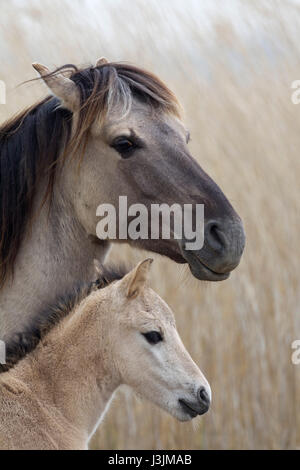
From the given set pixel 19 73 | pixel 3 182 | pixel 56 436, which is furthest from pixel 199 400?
pixel 19 73

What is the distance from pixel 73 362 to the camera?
214 centimetres

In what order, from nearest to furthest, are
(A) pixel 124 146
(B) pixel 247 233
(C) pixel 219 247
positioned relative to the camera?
1. (C) pixel 219 247
2. (A) pixel 124 146
3. (B) pixel 247 233

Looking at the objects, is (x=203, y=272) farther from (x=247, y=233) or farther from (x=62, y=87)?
(x=247, y=233)

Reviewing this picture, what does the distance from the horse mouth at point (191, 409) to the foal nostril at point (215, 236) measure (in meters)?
0.44

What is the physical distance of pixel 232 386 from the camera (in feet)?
12.9

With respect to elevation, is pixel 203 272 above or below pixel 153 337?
above

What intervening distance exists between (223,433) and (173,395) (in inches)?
77.3

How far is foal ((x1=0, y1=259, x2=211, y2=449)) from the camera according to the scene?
2072 millimetres

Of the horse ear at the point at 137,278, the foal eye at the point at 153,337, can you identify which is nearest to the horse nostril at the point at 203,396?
the foal eye at the point at 153,337

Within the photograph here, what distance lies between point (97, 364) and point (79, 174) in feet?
Answer: 1.67

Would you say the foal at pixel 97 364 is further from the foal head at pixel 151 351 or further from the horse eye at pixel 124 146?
the horse eye at pixel 124 146

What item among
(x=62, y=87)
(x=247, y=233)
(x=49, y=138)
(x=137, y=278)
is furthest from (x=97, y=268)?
(x=247, y=233)
